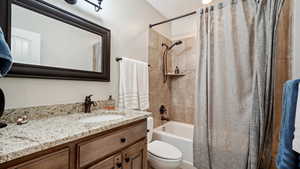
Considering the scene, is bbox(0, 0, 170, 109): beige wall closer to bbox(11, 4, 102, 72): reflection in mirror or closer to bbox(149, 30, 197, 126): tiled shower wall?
bbox(11, 4, 102, 72): reflection in mirror

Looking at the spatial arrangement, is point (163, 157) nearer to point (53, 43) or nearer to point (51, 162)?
point (51, 162)

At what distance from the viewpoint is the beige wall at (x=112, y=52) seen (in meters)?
0.91

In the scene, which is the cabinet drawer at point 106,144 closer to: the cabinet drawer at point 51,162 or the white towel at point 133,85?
the cabinet drawer at point 51,162

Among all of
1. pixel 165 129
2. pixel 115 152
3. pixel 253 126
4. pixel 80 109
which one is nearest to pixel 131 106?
pixel 80 109

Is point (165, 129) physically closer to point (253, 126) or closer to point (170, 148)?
point (170, 148)

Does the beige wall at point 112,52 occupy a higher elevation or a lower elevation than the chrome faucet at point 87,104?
higher

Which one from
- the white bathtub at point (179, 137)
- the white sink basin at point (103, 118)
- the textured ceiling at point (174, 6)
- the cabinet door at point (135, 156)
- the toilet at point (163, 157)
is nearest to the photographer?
the cabinet door at point (135, 156)

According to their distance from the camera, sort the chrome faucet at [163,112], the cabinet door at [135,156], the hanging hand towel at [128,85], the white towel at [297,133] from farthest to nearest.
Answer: the chrome faucet at [163,112]
the hanging hand towel at [128,85]
the cabinet door at [135,156]
the white towel at [297,133]

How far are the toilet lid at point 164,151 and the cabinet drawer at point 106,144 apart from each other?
1.78ft

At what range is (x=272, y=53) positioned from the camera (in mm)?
1264

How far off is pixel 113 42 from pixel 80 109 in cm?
83

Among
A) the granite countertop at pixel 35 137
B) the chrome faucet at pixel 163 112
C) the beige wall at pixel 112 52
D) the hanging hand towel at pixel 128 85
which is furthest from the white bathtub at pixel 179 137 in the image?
the granite countertop at pixel 35 137

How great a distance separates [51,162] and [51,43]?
904 mm

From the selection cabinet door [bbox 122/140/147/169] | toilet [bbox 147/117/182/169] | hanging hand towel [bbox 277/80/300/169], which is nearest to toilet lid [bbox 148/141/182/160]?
toilet [bbox 147/117/182/169]
